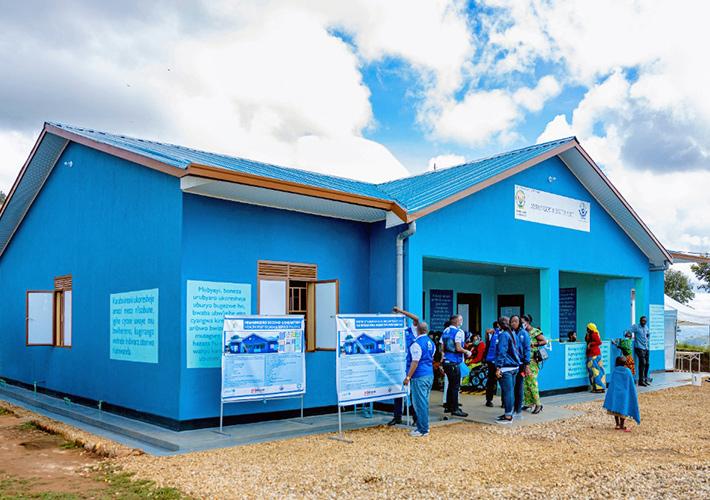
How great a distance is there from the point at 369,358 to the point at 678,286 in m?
52.9

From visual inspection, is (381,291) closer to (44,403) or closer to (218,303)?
(218,303)

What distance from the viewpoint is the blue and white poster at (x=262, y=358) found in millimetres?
9102

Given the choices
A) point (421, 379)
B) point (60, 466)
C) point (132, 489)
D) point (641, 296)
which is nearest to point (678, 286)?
point (641, 296)

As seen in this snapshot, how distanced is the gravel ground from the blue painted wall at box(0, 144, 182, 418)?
7.11 feet

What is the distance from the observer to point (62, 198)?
13.3 metres

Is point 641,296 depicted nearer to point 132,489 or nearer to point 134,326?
point 134,326

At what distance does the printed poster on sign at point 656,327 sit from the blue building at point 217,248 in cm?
272

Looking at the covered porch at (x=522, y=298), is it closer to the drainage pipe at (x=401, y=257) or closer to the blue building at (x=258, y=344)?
the drainage pipe at (x=401, y=257)

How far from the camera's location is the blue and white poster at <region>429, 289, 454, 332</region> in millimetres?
17938

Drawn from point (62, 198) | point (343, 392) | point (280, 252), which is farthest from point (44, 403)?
point (343, 392)

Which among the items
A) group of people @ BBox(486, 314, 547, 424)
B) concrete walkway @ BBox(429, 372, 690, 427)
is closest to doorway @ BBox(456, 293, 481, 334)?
concrete walkway @ BBox(429, 372, 690, 427)

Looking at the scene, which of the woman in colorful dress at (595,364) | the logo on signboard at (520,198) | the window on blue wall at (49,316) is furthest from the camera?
the woman in colorful dress at (595,364)

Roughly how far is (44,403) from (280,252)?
5249 mm

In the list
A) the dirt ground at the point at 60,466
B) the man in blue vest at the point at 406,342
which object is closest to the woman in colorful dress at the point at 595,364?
the man in blue vest at the point at 406,342
